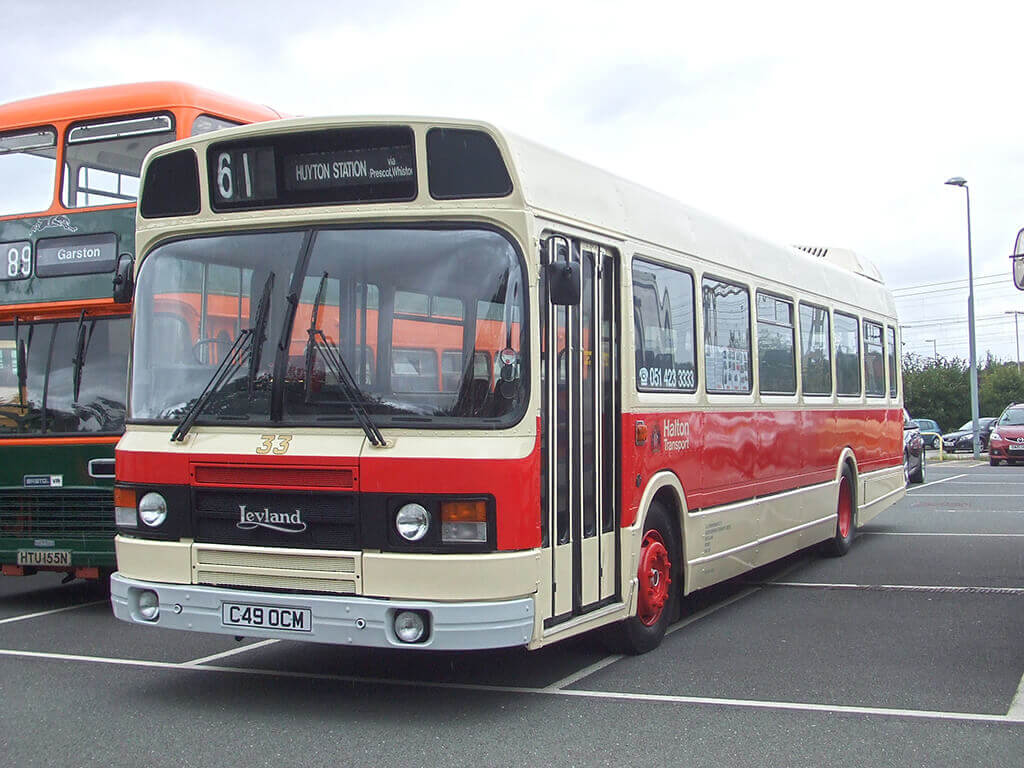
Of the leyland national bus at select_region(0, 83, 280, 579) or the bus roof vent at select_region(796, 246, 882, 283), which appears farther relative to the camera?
the bus roof vent at select_region(796, 246, 882, 283)

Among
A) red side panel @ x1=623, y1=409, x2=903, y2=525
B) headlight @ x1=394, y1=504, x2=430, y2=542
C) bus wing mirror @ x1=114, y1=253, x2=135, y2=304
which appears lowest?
headlight @ x1=394, y1=504, x2=430, y2=542

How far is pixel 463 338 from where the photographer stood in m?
6.64

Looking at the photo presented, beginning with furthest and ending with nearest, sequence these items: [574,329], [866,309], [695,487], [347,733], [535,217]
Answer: [866,309]
[695,487]
[574,329]
[535,217]
[347,733]

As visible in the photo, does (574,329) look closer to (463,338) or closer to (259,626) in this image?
(463,338)

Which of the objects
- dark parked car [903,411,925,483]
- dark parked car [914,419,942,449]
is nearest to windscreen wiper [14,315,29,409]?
dark parked car [903,411,925,483]

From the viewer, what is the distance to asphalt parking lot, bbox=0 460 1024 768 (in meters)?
6.11

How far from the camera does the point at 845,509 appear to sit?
14.4 metres

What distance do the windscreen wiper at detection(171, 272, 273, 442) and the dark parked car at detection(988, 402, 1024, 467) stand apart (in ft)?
117

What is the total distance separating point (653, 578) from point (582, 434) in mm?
1499

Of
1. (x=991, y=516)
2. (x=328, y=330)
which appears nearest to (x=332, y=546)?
(x=328, y=330)

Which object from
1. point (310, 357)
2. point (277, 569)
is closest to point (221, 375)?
point (310, 357)

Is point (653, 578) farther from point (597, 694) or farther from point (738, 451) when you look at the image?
point (738, 451)

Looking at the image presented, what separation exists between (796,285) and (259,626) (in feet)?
24.1

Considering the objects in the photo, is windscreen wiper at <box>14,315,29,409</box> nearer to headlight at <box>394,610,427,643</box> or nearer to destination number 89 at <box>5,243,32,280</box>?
destination number 89 at <box>5,243,32,280</box>
